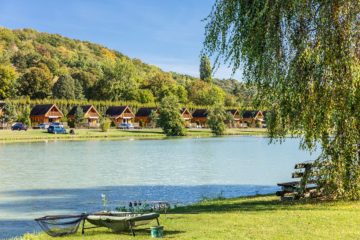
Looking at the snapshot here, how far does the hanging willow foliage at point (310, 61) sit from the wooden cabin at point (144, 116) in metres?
98.4

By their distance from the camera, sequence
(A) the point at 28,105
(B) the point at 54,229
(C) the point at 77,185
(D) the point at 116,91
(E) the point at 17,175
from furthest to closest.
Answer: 1. (D) the point at 116,91
2. (A) the point at 28,105
3. (E) the point at 17,175
4. (C) the point at 77,185
5. (B) the point at 54,229

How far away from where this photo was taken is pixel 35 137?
7625 centimetres

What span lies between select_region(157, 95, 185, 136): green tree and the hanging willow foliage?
76147mm

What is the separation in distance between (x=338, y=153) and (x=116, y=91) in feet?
389

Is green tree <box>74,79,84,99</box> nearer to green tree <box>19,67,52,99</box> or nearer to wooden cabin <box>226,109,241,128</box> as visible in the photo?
green tree <box>19,67,52,99</box>

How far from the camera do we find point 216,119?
101 m

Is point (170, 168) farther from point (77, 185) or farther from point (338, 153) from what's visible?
point (338, 153)

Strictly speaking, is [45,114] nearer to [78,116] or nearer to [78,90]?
[78,116]

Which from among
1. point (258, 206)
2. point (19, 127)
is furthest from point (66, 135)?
point (258, 206)

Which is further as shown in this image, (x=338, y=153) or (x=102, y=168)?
(x=102, y=168)

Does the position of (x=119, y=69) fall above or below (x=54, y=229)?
above

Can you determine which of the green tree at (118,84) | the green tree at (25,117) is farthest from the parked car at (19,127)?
the green tree at (118,84)

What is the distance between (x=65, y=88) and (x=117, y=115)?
65.8 feet

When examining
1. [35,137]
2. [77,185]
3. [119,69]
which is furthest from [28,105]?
[77,185]
